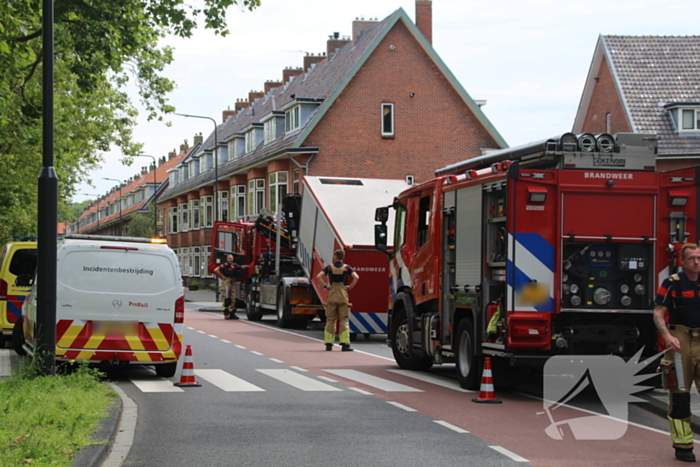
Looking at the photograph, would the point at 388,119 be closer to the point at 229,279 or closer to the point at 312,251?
the point at 229,279

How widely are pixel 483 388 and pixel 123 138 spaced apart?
27.6 m

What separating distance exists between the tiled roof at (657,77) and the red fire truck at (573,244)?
25.0 meters

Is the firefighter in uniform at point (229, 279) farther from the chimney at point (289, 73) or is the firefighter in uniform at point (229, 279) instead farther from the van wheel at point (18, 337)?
the chimney at point (289, 73)

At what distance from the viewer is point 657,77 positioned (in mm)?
37594

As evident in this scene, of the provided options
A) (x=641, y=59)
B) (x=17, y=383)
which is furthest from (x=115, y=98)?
(x=17, y=383)

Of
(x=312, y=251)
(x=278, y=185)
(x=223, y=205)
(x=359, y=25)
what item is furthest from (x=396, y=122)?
(x=312, y=251)

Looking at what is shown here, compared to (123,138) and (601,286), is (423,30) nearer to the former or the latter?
(123,138)

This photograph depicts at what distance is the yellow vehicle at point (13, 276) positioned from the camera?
18.0 m

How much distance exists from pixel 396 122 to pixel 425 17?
5.91 meters

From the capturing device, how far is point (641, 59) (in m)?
38.2

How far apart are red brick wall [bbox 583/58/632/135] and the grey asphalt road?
2792 centimetres

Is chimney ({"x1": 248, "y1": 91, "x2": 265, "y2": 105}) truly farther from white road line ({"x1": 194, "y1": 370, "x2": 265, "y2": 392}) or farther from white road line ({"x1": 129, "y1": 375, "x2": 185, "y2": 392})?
white road line ({"x1": 129, "y1": 375, "x2": 185, "y2": 392})

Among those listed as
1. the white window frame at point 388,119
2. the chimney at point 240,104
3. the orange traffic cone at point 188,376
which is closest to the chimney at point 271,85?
the chimney at point 240,104

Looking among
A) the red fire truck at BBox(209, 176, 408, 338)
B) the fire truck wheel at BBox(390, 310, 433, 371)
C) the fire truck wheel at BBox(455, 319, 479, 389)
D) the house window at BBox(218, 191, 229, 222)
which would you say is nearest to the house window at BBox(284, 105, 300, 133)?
the house window at BBox(218, 191, 229, 222)
